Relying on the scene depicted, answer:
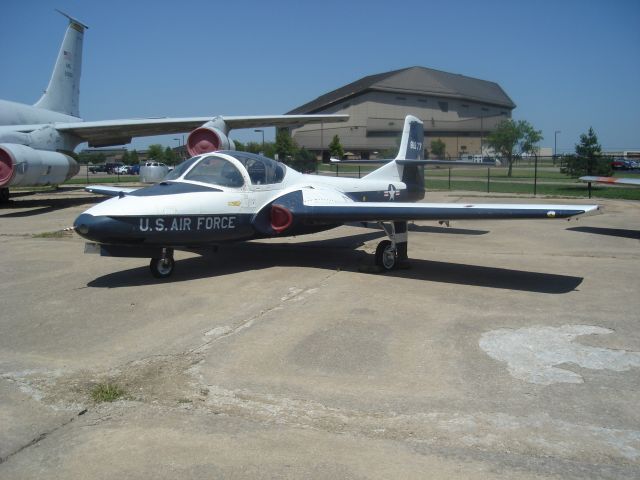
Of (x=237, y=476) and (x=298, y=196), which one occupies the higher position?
(x=298, y=196)

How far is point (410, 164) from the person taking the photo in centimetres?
1412

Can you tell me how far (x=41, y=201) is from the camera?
23.5 meters

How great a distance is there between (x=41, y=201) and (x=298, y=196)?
17934 mm

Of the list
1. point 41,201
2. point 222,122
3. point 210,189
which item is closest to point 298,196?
point 210,189

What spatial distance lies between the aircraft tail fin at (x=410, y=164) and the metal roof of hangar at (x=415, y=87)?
287ft

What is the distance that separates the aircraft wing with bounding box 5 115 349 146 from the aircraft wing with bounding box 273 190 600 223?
13.3 metres

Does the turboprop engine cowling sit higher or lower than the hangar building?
lower

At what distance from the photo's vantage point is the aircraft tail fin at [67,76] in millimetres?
25922

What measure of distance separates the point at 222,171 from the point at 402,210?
2.99 meters

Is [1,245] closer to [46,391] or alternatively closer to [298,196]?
[298,196]

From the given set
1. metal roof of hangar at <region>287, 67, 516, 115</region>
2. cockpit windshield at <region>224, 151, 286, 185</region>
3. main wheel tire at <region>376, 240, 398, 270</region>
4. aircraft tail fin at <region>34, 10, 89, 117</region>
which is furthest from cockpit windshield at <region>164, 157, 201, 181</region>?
metal roof of hangar at <region>287, 67, 516, 115</region>

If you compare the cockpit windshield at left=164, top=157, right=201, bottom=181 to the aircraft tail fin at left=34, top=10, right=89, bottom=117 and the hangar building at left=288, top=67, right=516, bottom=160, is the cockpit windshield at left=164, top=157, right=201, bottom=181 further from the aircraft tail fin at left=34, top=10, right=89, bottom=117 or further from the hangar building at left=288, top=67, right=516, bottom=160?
the hangar building at left=288, top=67, right=516, bottom=160

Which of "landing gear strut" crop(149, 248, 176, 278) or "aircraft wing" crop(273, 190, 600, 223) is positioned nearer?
"aircraft wing" crop(273, 190, 600, 223)

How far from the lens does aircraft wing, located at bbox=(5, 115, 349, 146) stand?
71.8ft
